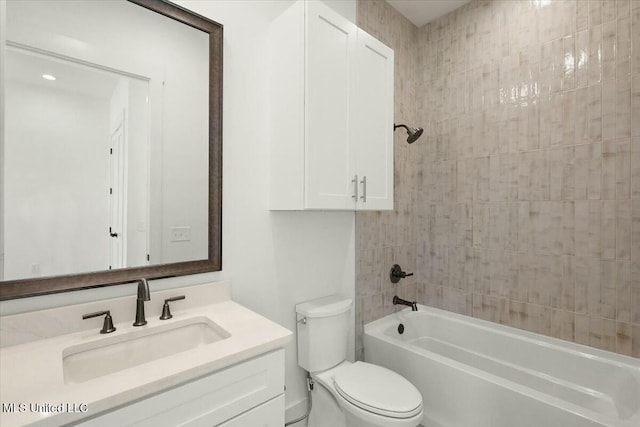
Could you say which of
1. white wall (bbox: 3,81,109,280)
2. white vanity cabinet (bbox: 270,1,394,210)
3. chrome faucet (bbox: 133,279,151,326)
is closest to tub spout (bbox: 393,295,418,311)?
white vanity cabinet (bbox: 270,1,394,210)

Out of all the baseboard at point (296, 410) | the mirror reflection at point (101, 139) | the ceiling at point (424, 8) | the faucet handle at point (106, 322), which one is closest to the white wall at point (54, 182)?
the mirror reflection at point (101, 139)

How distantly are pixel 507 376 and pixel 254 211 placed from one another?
1.88m

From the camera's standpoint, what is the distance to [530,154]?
6.22ft

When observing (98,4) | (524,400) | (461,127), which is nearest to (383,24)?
(461,127)

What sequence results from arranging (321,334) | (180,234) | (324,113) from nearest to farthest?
(180,234) < (324,113) < (321,334)

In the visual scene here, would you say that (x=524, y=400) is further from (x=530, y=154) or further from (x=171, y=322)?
(x=171, y=322)

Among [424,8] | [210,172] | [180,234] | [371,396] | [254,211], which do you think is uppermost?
[424,8]

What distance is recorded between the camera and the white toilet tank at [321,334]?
1.59 m

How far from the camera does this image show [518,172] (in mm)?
1947

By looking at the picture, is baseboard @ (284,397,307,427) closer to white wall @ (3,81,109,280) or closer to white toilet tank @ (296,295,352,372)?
white toilet tank @ (296,295,352,372)

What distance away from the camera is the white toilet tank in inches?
62.5

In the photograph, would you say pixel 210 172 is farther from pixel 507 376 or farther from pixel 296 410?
pixel 507 376

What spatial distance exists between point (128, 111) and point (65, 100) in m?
0.19

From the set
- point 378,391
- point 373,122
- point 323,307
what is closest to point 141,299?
point 323,307
